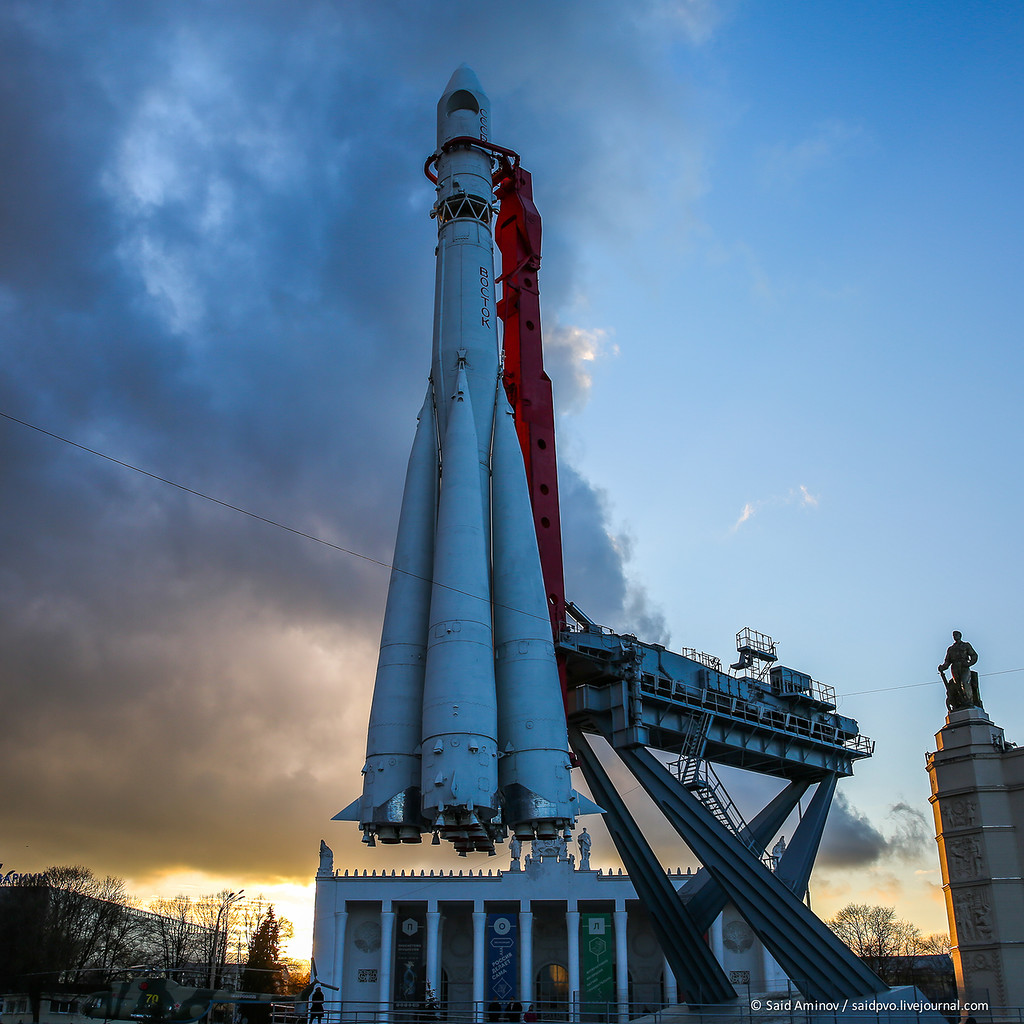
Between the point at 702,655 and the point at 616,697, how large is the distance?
14.0ft

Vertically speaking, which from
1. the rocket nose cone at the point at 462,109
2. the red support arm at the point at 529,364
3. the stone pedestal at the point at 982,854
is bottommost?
the stone pedestal at the point at 982,854

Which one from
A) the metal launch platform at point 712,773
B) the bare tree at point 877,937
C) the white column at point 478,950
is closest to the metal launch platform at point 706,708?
the metal launch platform at point 712,773

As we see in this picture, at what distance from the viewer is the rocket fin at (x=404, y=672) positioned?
2014cm

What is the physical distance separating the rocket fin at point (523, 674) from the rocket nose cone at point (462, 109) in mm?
9915

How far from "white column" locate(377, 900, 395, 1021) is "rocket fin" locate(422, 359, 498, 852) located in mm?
18932

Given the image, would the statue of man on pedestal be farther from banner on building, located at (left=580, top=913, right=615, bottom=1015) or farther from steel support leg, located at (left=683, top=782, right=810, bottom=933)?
banner on building, located at (left=580, top=913, right=615, bottom=1015)

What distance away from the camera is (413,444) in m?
25.3

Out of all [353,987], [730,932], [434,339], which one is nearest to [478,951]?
[353,987]

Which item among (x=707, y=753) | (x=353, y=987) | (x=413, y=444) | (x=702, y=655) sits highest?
(x=413, y=444)

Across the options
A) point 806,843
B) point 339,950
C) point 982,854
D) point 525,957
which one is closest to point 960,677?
point 982,854

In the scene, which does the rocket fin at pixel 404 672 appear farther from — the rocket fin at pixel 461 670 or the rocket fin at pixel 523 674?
the rocket fin at pixel 523 674

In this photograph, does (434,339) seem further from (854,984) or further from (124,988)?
(854,984)

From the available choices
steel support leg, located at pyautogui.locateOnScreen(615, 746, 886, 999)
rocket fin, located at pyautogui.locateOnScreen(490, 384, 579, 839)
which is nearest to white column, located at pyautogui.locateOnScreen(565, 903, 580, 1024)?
steel support leg, located at pyautogui.locateOnScreen(615, 746, 886, 999)

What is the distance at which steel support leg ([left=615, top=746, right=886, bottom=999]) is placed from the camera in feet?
77.9
